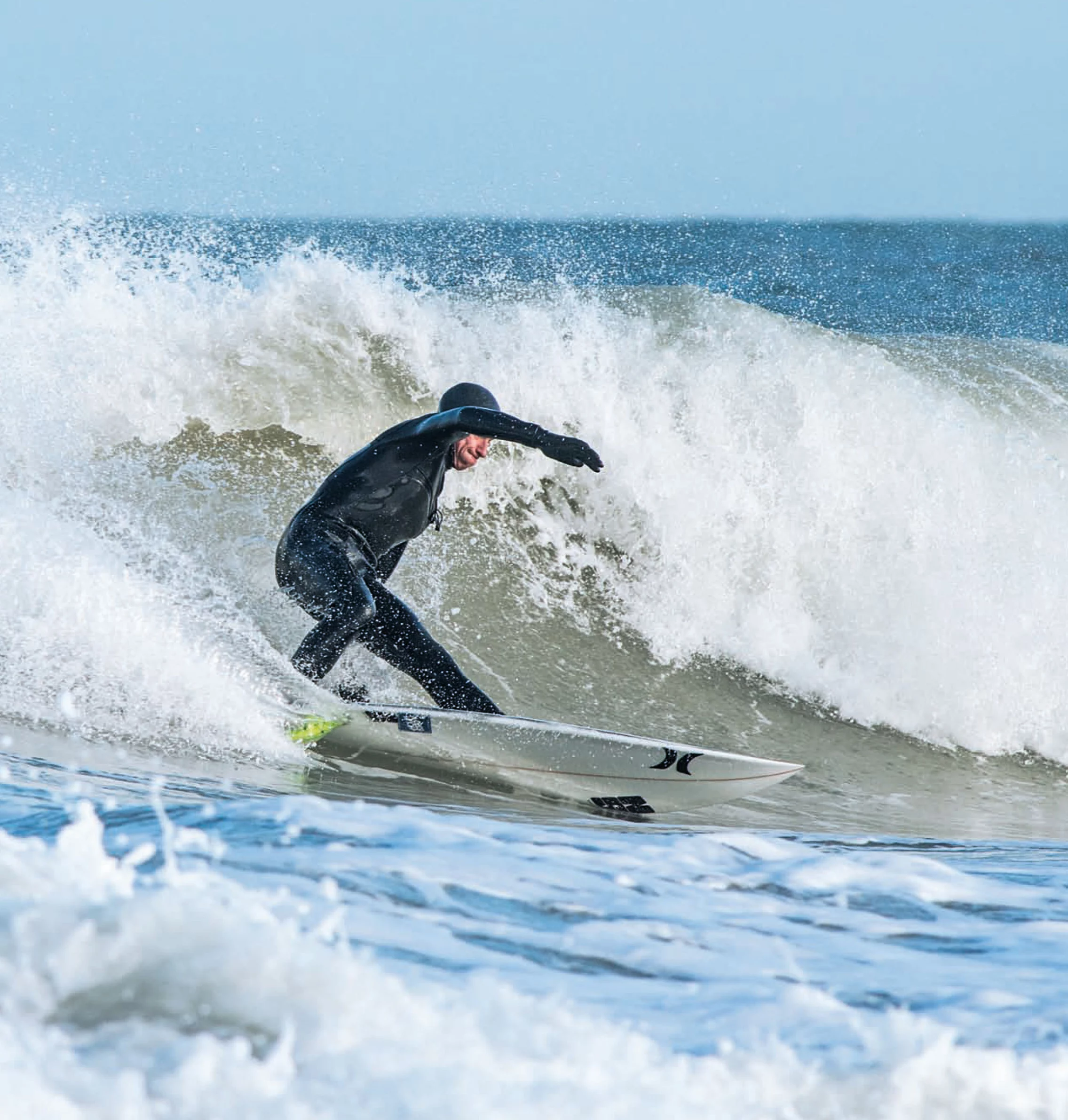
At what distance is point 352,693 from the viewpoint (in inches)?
188

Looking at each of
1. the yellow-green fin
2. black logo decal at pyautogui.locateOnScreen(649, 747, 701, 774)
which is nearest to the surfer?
the yellow-green fin

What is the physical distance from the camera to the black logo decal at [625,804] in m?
4.39

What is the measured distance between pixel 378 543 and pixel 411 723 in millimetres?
783

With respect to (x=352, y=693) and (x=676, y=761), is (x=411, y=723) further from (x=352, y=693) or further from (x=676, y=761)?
(x=676, y=761)

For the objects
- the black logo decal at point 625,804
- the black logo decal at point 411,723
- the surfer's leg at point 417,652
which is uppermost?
the surfer's leg at point 417,652

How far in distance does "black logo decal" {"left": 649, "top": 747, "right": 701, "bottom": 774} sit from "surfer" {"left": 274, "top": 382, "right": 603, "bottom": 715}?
684 millimetres

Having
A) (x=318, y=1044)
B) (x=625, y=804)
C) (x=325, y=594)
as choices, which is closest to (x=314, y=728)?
(x=325, y=594)

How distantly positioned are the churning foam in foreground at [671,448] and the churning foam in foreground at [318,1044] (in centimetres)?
395

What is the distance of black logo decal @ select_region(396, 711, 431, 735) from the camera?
450 centimetres

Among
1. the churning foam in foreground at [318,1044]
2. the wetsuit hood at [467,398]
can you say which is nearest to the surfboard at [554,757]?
the wetsuit hood at [467,398]

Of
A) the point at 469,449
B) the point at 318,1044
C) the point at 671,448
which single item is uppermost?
the point at 671,448

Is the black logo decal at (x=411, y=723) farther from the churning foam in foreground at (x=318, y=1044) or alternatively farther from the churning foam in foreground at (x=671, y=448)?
the churning foam in foreground at (x=318, y=1044)

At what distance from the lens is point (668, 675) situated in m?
6.65

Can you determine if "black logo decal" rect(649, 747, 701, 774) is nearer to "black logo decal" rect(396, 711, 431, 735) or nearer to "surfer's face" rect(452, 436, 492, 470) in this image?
"black logo decal" rect(396, 711, 431, 735)
